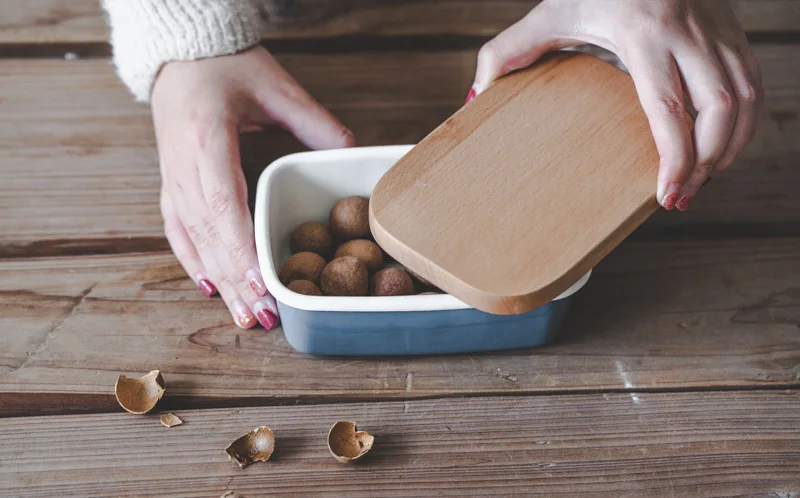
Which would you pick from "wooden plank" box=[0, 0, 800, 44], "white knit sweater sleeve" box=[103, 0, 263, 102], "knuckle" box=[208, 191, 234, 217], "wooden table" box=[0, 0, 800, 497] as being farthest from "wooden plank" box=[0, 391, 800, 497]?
"wooden plank" box=[0, 0, 800, 44]

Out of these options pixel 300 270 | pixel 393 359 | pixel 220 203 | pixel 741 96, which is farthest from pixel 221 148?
pixel 741 96

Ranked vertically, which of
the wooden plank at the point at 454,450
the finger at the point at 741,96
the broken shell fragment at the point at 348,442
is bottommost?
the wooden plank at the point at 454,450

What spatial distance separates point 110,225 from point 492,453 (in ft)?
1.62

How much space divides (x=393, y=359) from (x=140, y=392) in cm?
23

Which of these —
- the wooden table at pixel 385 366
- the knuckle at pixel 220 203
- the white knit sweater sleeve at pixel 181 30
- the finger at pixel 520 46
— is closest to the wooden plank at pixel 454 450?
the wooden table at pixel 385 366

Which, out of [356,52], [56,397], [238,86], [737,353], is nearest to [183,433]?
[56,397]

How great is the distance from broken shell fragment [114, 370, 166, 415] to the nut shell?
211mm

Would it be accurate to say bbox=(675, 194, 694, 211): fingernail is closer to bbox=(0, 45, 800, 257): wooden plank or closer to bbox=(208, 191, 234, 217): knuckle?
bbox=(0, 45, 800, 257): wooden plank

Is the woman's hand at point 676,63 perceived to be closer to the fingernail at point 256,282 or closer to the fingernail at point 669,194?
the fingernail at point 669,194

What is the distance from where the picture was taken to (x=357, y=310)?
2.20ft

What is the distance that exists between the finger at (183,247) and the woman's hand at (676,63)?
0.37 metres

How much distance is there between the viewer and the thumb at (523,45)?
76 cm

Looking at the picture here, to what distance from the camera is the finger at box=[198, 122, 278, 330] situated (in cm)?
76

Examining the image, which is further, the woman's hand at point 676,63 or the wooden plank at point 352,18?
the wooden plank at point 352,18
